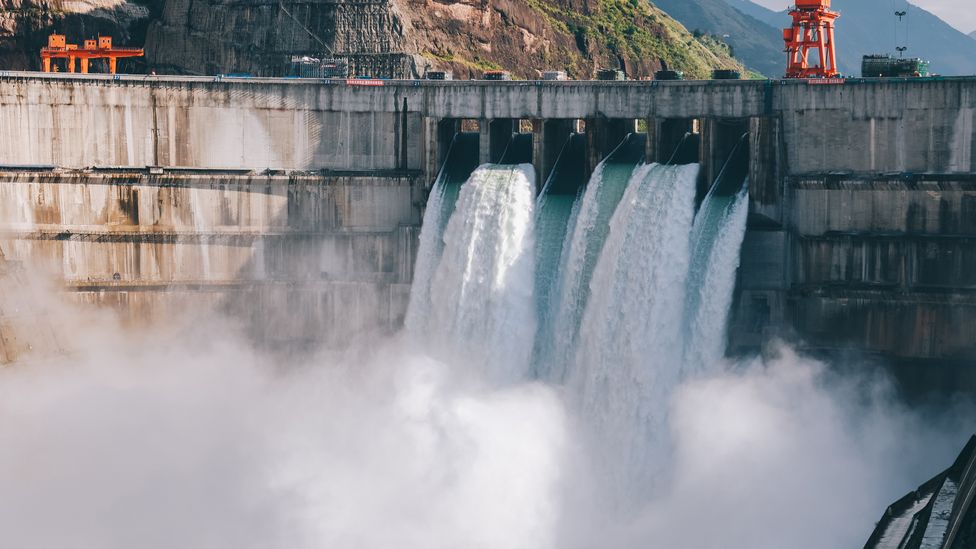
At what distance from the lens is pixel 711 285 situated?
74750 millimetres

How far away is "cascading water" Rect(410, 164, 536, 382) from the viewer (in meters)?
80.8

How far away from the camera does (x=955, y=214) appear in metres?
72.3

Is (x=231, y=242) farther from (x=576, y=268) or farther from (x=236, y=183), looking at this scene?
(x=576, y=268)

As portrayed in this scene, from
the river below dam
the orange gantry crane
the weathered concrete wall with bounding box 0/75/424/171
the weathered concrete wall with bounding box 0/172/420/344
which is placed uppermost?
the orange gantry crane

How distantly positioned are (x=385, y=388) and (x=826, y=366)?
2465cm

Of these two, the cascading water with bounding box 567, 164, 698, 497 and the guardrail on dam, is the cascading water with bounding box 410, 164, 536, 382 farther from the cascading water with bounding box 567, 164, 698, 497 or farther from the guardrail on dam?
the cascading water with bounding box 567, 164, 698, 497

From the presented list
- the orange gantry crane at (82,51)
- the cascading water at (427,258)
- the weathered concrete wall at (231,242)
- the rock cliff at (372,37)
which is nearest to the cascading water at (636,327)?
the cascading water at (427,258)

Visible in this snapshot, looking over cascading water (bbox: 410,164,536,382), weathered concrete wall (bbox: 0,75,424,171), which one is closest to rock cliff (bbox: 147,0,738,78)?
weathered concrete wall (bbox: 0,75,424,171)

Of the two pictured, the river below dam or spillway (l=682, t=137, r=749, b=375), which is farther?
spillway (l=682, t=137, r=749, b=375)

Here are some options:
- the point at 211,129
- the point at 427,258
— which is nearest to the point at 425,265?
the point at 427,258

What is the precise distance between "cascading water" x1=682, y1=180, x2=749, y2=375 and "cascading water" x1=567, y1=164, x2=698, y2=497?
77cm

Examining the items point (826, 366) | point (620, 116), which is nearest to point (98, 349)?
point (620, 116)

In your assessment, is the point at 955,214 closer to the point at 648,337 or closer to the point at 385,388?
the point at 648,337

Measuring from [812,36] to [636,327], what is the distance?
2661cm
